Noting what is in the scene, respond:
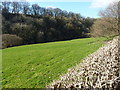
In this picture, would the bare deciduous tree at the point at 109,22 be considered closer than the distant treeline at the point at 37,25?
Yes

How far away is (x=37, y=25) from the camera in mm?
62844

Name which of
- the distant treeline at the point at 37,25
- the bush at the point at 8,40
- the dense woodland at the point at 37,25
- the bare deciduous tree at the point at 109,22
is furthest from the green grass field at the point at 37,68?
the distant treeline at the point at 37,25

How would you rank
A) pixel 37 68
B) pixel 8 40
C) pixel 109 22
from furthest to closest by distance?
1. pixel 8 40
2. pixel 109 22
3. pixel 37 68

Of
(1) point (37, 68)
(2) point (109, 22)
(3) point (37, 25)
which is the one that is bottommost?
(1) point (37, 68)

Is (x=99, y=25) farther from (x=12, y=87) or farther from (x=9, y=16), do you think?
(x=9, y=16)

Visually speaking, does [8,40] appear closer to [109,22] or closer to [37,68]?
[109,22]

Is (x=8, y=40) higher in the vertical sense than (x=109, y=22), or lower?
lower

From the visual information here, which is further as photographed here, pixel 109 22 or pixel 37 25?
pixel 37 25

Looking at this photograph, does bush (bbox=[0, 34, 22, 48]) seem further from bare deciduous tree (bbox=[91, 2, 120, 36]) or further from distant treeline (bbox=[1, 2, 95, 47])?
bare deciduous tree (bbox=[91, 2, 120, 36])

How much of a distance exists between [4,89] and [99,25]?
82.6 ft

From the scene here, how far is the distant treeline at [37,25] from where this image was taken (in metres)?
55.9

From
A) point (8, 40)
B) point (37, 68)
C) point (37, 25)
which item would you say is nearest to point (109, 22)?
point (37, 68)

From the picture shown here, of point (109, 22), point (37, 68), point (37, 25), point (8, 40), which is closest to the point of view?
point (37, 68)

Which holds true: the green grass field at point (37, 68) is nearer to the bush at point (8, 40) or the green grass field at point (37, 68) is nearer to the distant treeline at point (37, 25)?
the bush at point (8, 40)
